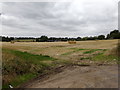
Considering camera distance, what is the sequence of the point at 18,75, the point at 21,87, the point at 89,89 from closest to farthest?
the point at 89,89 → the point at 21,87 → the point at 18,75

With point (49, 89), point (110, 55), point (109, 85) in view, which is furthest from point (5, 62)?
point (110, 55)

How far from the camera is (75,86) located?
6.55 m

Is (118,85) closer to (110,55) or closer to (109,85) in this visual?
(109,85)

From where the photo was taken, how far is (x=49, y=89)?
6.59 m

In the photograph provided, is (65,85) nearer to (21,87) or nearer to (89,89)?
(89,89)

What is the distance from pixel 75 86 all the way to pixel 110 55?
12.0m

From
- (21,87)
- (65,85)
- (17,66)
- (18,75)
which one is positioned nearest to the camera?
(65,85)

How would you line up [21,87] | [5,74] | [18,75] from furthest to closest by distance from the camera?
[18,75] < [5,74] < [21,87]

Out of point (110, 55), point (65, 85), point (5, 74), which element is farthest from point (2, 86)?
point (110, 55)

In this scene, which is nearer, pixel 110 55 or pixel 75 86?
pixel 75 86

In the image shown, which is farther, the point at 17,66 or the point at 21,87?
the point at 17,66

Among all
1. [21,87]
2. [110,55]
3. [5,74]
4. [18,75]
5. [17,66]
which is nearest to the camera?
[21,87]

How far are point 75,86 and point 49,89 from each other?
3.38 ft

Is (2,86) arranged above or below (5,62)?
below
